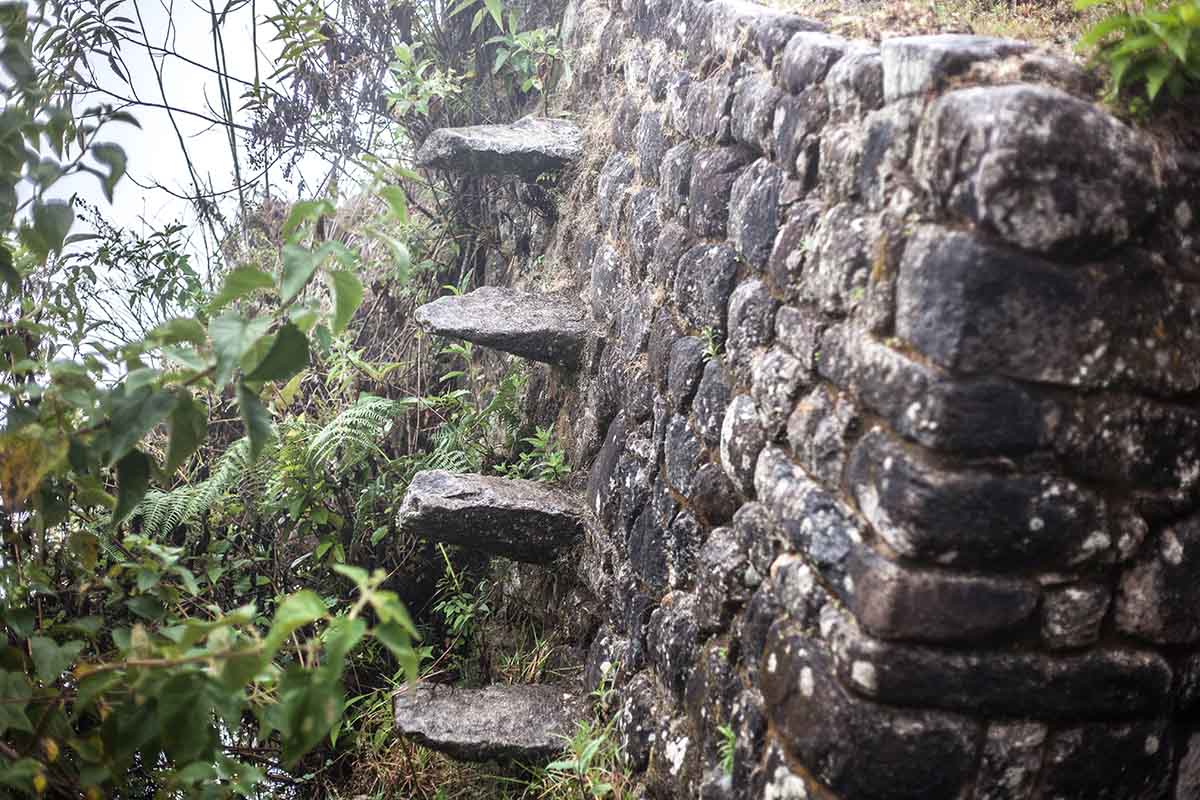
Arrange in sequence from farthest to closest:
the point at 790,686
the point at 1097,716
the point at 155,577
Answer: the point at 155,577, the point at 790,686, the point at 1097,716

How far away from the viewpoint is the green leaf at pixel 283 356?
1.51 m

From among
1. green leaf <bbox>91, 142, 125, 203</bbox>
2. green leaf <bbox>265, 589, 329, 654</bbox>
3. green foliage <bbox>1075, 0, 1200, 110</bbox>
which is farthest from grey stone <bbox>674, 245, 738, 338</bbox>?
green leaf <bbox>265, 589, 329, 654</bbox>

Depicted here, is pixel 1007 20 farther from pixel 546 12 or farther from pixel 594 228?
pixel 546 12

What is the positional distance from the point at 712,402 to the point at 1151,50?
4.03ft

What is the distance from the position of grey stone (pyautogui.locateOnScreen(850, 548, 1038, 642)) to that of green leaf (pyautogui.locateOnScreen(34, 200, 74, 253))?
4.95 feet

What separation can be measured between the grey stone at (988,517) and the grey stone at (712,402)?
0.81 m

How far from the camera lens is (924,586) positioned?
5.49 feet

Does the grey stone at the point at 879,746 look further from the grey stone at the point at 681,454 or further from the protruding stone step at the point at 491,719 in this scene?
the protruding stone step at the point at 491,719

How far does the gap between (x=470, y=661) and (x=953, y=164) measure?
276 cm

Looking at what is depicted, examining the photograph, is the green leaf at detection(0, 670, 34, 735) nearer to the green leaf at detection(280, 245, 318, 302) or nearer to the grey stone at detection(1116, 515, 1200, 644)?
the green leaf at detection(280, 245, 318, 302)

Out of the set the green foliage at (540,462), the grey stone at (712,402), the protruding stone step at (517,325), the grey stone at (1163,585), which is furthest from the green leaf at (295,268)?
the green foliage at (540,462)

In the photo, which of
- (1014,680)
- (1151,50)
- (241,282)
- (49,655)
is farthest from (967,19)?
(49,655)

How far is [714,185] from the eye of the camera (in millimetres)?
2684

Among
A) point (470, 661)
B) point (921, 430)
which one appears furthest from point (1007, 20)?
point (470, 661)
